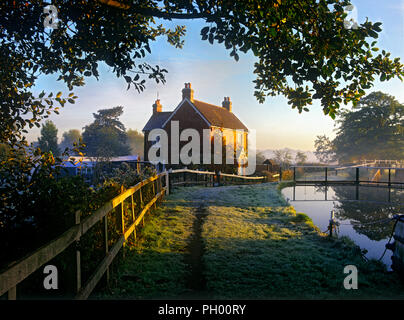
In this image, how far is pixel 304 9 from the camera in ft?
19.4

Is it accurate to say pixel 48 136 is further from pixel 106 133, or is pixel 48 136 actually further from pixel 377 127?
pixel 377 127

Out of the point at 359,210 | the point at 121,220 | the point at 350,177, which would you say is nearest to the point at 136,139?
the point at 350,177

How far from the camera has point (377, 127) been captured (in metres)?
59.6

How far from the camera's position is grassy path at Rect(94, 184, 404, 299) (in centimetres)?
472

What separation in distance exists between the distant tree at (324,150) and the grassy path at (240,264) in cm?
7233

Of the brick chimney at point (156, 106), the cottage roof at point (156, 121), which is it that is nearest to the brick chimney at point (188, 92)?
the cottage roof at point (156, 121)

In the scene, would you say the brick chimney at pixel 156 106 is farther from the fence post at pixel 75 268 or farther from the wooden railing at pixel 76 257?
the fence post at pixel 75 268

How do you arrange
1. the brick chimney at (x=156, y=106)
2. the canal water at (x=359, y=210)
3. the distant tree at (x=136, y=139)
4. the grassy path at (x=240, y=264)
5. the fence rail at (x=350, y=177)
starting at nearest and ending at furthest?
the grassy path at (x=240, y=264) < the canal water at (x=359, y=210) < the fence rail at (x=350, y=177) < the brick chimney at (x=156, y=106) < the distant tree at (x=136, y=139)

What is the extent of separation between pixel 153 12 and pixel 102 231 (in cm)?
500

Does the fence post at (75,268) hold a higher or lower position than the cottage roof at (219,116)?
lower

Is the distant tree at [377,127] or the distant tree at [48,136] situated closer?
the distant tree at [48,136]

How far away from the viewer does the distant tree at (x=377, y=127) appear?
194 feet

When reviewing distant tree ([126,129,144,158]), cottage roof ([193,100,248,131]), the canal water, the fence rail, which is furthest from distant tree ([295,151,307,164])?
distant tree ([126,129,144,158])

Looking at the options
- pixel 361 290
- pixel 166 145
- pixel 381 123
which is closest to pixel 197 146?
pixel 166 145
